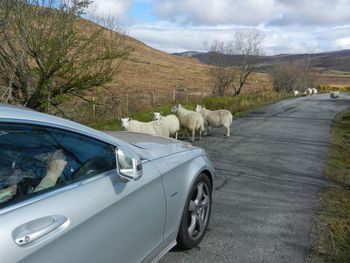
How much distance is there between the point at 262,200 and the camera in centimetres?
673

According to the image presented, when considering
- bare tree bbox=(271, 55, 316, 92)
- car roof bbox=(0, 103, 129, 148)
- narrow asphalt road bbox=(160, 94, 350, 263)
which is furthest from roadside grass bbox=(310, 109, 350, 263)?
bare tree bbox=(271, 55, 316, 92)

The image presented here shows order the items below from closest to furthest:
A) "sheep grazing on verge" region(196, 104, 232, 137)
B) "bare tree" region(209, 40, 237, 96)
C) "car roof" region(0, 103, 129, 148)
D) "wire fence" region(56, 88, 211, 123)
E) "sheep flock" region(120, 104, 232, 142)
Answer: "car roof" region(0, 103, 129, 148)
"sheep flock" region(120, 104, 232, 142)
"sheep grazing on verge" region(196, 104, 232, 137)
"wire fence" region(56, 88, 211, 123)
"bare tree" region(209, 40, 237, 96)

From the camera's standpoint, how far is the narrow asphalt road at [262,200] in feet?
15.7

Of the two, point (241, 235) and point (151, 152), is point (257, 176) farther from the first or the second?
point (151, 152)

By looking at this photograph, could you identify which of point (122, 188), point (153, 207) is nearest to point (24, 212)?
point (122, 188)

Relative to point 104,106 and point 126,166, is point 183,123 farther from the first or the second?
point 126,166

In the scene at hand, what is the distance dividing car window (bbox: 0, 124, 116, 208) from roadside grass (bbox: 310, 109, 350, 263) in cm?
273

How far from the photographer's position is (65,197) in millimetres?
2689

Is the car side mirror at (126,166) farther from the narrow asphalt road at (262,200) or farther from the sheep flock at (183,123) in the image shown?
the sheep flock at (183,123)

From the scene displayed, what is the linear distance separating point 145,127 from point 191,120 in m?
2.60

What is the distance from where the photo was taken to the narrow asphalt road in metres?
4.79

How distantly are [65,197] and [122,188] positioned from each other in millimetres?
612

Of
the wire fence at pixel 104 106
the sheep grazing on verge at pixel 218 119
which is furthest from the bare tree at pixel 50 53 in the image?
the sheep grazing on verge at pixel 218 119

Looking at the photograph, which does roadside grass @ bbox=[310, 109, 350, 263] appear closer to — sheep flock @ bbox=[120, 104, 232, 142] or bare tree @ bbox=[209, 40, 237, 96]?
sheep flock @ bbox=[120, 104, 232, 142]
